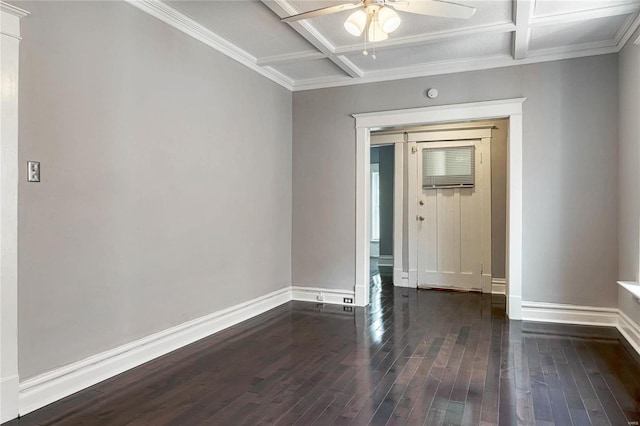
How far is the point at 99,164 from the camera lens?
9.21ft

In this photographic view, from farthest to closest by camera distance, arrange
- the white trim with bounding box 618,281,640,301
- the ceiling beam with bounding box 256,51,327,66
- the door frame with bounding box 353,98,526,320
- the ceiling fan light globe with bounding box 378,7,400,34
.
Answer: the door frame with bounding box 353,98,526,320 < the ceiling beam with bounding box 256,51,327,66 < the white trim with bounding box 618,281,640,301 < the ceiling fan light globe with bounding box 378,7,400,34

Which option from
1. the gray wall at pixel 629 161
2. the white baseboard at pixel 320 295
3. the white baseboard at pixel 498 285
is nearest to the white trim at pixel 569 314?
the gray wall at pixel 629 161

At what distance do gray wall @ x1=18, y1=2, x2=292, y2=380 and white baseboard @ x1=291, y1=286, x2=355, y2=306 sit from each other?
1.01m

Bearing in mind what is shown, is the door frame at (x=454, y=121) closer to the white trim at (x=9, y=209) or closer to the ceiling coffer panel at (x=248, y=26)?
the ceiling coffer panel at (x=248, y=26)

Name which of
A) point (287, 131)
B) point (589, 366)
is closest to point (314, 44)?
point (287, 131)

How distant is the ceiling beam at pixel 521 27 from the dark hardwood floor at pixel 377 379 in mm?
2657

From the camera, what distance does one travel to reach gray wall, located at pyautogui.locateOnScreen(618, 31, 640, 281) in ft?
11.4

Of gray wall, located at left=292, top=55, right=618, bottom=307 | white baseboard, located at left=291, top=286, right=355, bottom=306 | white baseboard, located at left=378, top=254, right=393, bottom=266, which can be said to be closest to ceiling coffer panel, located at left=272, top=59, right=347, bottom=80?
gray wall, located at left=292, top=55, right=618, bottom=307

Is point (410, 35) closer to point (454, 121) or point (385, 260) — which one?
point (454, 121)

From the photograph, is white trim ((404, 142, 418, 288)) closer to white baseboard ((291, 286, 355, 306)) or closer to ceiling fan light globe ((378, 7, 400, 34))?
white baseboard ((291, 286, 355, 306))

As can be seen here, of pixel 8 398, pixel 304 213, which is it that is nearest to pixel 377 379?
pixel 8 398

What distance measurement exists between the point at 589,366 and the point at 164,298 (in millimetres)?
3227

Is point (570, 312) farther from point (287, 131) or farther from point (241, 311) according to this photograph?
point (287, 131)

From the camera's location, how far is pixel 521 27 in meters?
3.56
